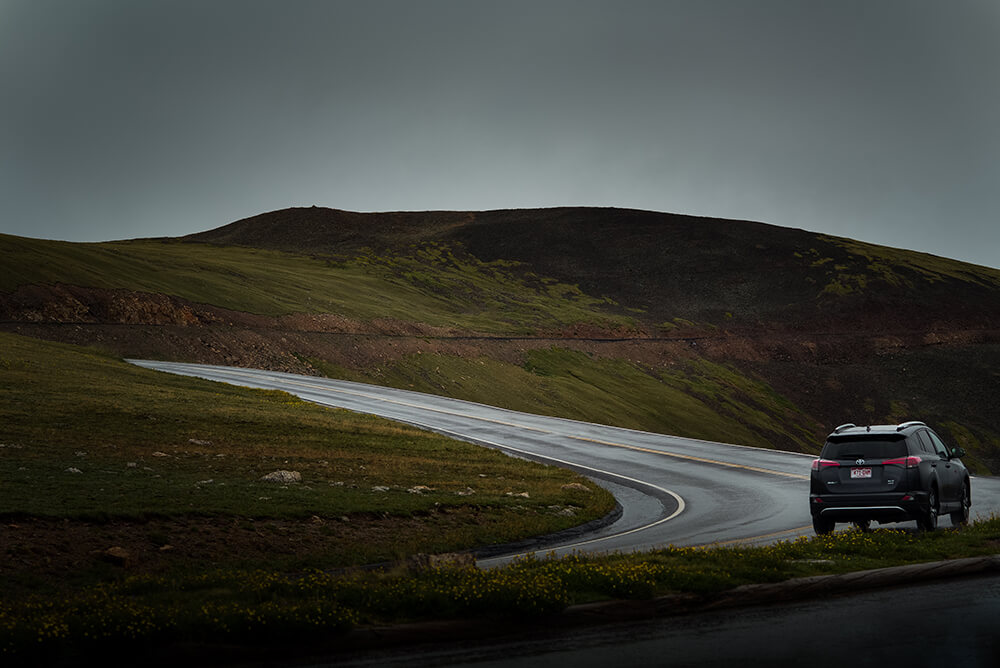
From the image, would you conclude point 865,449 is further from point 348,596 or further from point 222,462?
point 222,462

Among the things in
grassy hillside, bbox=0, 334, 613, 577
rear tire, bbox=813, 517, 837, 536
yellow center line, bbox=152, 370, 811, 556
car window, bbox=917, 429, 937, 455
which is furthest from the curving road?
car window, bbox=917, 429, 937, 455

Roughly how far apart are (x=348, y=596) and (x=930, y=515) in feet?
37.0

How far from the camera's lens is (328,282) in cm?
9900

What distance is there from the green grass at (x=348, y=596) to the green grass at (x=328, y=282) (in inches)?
2123

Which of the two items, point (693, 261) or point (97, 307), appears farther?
point (693, 261)

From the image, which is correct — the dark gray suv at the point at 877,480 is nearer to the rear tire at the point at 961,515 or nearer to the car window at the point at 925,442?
the car window at the point at 925,442

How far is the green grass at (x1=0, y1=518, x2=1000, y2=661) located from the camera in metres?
9.17

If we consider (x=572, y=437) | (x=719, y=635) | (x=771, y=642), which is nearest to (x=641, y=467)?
(x=572, y=437)

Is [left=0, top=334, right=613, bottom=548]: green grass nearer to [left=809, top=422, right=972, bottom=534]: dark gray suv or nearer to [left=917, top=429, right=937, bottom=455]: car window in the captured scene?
[left=809, top=422, right=972, bottom=534]: dark gray suv

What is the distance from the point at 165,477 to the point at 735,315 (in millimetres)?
107995

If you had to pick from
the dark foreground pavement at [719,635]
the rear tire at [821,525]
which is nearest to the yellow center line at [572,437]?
the rear tire at [821,525]

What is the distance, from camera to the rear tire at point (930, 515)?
16.9 metres

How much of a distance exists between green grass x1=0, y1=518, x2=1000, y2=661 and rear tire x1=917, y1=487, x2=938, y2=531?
293cm

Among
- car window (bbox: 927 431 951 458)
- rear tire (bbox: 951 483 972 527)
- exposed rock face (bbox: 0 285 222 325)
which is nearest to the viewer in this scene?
car window (bbox: 927 431 951 458)
